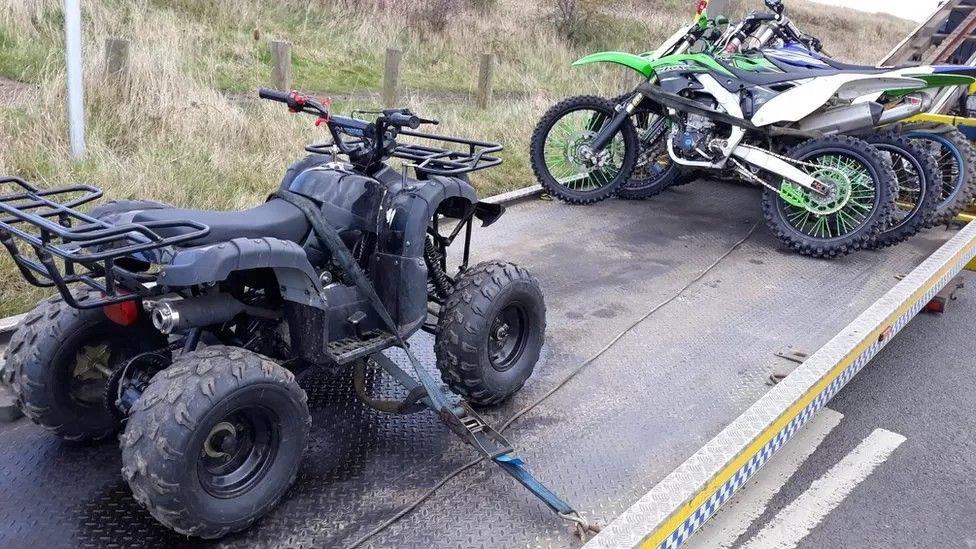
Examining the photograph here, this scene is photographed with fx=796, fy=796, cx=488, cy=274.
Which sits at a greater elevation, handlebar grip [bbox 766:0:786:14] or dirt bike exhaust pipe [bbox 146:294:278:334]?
handlebar grip [bbox 766:0:786:14]

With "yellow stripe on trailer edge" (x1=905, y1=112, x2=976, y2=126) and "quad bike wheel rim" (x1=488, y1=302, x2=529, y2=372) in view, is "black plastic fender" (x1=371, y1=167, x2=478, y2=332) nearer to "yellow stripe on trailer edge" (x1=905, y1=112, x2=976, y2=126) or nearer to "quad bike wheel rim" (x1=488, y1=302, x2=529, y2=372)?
"quad bike wheel rim" (x1=488, y1=302, x2=529, y2=372)

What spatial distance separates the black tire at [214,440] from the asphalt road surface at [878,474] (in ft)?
5.26

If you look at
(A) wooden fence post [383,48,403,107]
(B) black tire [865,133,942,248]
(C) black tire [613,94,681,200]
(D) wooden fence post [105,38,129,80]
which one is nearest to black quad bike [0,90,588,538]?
(C) black tire [613,94,681,200]

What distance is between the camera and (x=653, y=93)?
5.71 m

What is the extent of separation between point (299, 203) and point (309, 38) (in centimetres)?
1027

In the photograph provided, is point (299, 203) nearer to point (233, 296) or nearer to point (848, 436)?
point (233, 296)

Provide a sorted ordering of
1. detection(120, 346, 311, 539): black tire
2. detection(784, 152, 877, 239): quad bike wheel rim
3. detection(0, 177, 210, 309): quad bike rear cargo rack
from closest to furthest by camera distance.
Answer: detection(0, 177, 210, 309): quad bike rear cargo rack
detection(120, 346, 311, 539): black tire
detection(784, 152, 877, 239): quad bike wheel rim

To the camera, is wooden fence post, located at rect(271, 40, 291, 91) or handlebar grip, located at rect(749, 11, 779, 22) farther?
wooden fence post, located at rect(271, 40, 291, 91)

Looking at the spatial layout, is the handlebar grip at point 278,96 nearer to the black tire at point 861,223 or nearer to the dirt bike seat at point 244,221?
the dirt bike seat at point 244,221

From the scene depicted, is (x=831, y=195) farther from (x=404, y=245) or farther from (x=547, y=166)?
(x=404, y=245)

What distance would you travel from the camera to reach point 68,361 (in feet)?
8.75

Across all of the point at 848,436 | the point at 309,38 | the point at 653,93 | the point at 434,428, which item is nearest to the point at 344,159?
the point at 434,428

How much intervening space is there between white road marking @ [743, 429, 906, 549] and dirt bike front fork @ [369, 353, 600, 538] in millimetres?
956

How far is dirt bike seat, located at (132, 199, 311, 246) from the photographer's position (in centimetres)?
238
